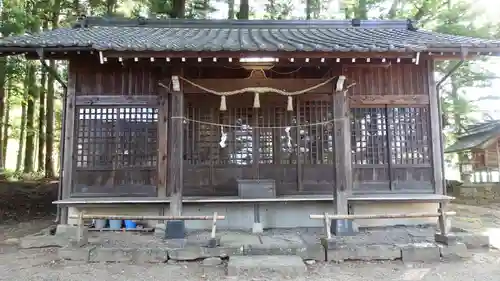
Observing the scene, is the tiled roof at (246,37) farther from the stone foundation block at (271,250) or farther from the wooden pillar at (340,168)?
the stone foundation block at (271,250)

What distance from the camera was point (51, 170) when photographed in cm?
1592

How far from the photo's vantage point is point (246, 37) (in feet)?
26.4

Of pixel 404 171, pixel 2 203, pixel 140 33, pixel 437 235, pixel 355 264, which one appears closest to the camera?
pixel 355 264

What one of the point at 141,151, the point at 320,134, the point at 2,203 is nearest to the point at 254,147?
the point at 320,134

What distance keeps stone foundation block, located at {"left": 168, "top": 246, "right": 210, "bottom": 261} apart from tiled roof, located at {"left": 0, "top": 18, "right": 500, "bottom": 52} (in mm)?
3457

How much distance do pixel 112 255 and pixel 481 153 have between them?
54.2 feet

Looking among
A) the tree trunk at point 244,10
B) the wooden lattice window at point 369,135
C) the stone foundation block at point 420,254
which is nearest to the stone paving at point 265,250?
the stone foundation block at point 420,254

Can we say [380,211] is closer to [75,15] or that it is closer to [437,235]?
[437,235]

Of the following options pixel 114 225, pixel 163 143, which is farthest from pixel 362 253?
pixel 114 225

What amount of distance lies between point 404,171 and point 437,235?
198 cm

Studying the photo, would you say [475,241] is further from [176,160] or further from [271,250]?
[176,160]

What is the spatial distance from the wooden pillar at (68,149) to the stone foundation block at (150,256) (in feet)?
8.49

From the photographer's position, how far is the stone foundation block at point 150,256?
565 cm

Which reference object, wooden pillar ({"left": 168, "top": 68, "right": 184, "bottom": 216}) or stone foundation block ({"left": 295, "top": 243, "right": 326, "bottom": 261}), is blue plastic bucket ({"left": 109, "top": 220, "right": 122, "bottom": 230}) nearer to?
wooden pillar ({"left": 168, "top": 68, "right": 184, "bottom": 216})
